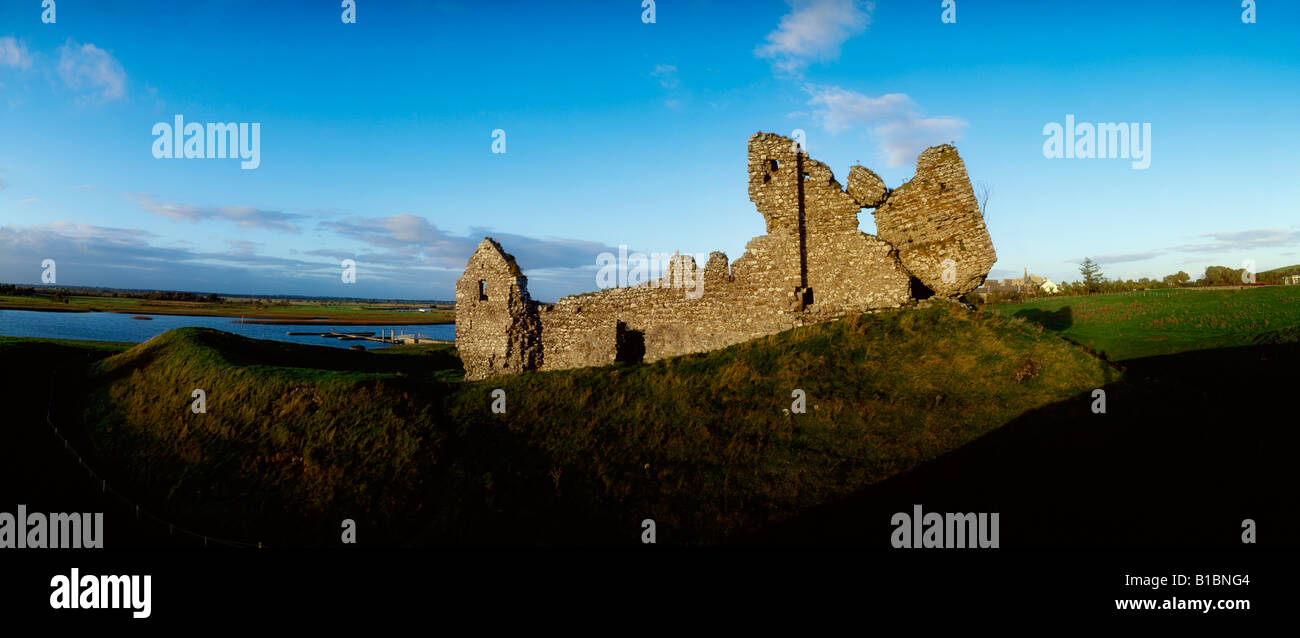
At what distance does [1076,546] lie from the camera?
7141 millimetres

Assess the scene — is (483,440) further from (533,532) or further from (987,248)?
(987,248)

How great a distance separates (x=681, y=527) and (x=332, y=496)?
23.3 feet

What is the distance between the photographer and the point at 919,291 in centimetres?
1592

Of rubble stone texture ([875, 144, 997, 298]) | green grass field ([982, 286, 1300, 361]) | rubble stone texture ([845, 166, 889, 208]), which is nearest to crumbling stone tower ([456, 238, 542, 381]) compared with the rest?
rubble stone texture ([845, 166, 889, 208])

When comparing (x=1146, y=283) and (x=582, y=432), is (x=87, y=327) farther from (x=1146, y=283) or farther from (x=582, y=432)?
(x=1146, y=283)

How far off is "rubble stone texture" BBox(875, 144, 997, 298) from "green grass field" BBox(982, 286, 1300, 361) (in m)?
2.97

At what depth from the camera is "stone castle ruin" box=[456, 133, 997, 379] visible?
14453mm

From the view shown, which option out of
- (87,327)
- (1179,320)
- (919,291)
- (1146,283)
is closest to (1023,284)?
(1146,283)

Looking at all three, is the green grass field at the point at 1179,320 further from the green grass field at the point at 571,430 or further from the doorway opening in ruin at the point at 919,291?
the green grass field at the point at 571,430

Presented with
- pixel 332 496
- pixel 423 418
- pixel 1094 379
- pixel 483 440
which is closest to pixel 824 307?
pixel 1094 379

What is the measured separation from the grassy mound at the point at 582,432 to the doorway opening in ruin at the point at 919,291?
1.08m

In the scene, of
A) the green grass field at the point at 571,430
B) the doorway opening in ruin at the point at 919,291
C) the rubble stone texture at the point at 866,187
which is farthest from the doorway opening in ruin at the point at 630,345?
the doorway opening in ruin at the point at 919,291

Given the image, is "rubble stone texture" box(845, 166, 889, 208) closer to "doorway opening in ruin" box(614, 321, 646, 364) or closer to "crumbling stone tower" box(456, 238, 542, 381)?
"doorway opening in ruin" box(614, 321, 646, 364)

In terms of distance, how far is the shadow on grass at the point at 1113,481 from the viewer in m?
7.49
